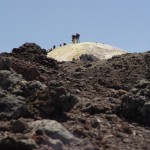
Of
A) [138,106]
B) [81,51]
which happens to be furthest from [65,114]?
[81,51]

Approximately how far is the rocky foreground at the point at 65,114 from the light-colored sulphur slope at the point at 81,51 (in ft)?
122

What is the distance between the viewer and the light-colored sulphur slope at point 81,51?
58.1 meters

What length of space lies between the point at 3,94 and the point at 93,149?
11.3 feet

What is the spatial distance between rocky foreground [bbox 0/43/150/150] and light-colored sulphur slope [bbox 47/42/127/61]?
37207mm

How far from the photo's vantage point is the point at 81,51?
5894 cm

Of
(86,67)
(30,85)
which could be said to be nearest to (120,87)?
(86,67)

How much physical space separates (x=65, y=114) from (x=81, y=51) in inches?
1735

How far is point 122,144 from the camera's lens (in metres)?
13.3

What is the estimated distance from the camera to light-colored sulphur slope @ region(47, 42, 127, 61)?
58.1m

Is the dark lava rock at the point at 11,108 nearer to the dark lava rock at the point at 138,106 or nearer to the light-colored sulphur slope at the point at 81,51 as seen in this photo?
the dark lava rock at the point at 138,106

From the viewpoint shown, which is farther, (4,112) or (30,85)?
(30,85)

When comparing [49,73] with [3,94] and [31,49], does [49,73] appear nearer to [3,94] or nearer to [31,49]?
[31,49]

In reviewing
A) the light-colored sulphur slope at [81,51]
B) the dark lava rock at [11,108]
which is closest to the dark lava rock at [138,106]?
the dark lava rock at [11,108]

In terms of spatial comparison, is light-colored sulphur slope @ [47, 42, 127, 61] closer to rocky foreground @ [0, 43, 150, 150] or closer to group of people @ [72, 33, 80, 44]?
group of people @ [72, 33, 80, 44]
